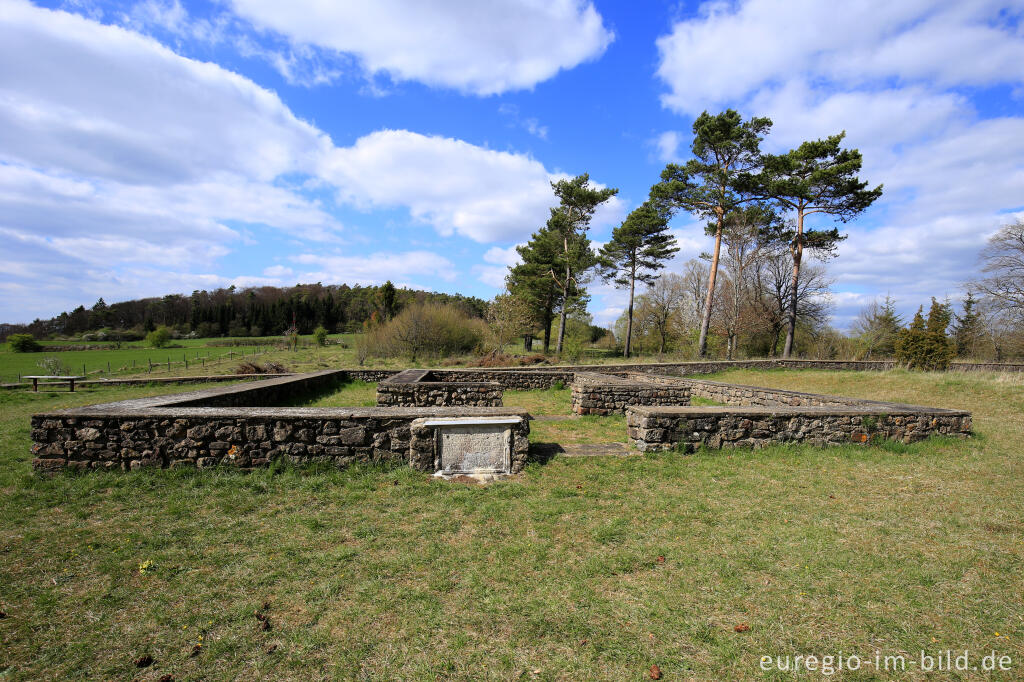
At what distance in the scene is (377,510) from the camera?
3.85 m

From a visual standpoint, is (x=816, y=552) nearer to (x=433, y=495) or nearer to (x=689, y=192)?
(x=433, y=495)

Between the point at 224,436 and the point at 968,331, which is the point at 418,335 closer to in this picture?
the point at 224,436

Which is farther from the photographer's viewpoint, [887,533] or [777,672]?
[887,533]

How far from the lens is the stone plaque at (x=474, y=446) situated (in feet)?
15.4

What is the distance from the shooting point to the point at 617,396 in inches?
373

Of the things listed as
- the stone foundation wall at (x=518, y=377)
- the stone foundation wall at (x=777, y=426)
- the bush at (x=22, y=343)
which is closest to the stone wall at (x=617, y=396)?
the stone foundation wall at (x=777, y=426)

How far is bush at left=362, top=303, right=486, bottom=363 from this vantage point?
27.9m

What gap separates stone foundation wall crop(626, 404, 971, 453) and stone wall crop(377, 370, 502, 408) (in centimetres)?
480

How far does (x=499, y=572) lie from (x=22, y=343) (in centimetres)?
5247

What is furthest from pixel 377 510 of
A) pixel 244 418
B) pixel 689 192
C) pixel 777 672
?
pixel 689 192

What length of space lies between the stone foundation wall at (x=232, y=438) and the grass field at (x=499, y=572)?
0.68 ft

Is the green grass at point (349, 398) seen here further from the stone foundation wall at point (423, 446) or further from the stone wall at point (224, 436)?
the stone foundation wall at point (423, 446)

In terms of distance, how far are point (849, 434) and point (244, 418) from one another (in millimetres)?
8046

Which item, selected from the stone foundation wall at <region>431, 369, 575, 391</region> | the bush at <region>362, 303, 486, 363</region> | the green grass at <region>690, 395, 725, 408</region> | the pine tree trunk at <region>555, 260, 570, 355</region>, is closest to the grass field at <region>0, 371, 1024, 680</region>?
the green grass at <region>690, 395, 725, 408</region>
